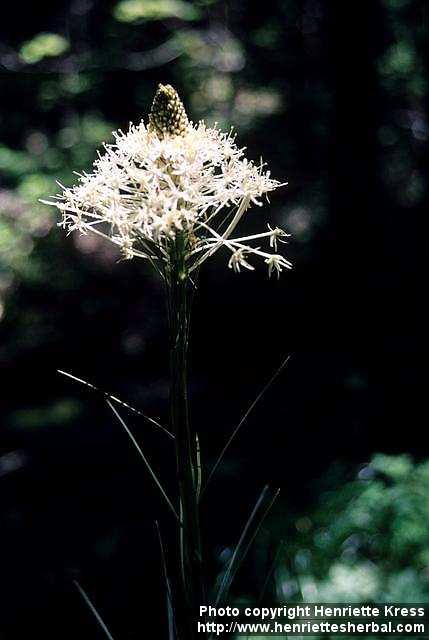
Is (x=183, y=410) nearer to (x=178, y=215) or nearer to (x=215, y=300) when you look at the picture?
(x=178, y=215)

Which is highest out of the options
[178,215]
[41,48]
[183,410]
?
[41,48]

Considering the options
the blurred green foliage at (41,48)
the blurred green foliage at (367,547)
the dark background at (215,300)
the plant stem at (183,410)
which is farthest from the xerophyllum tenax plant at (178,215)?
the blurred green foliage at (41,48)

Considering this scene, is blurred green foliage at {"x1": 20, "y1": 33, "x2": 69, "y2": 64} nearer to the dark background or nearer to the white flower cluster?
the dark background

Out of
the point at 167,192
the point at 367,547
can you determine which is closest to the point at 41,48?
the point at 167,192

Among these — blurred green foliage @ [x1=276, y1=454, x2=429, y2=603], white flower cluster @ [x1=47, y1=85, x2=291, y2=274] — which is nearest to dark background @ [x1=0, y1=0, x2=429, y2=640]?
blurred green foliage @ [x1=276, y1=454, x2=429, y2=603]

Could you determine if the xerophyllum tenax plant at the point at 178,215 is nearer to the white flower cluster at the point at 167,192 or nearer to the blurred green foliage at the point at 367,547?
the white flower cluster at the point at 167,192

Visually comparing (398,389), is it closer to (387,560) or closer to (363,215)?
(363,215)
